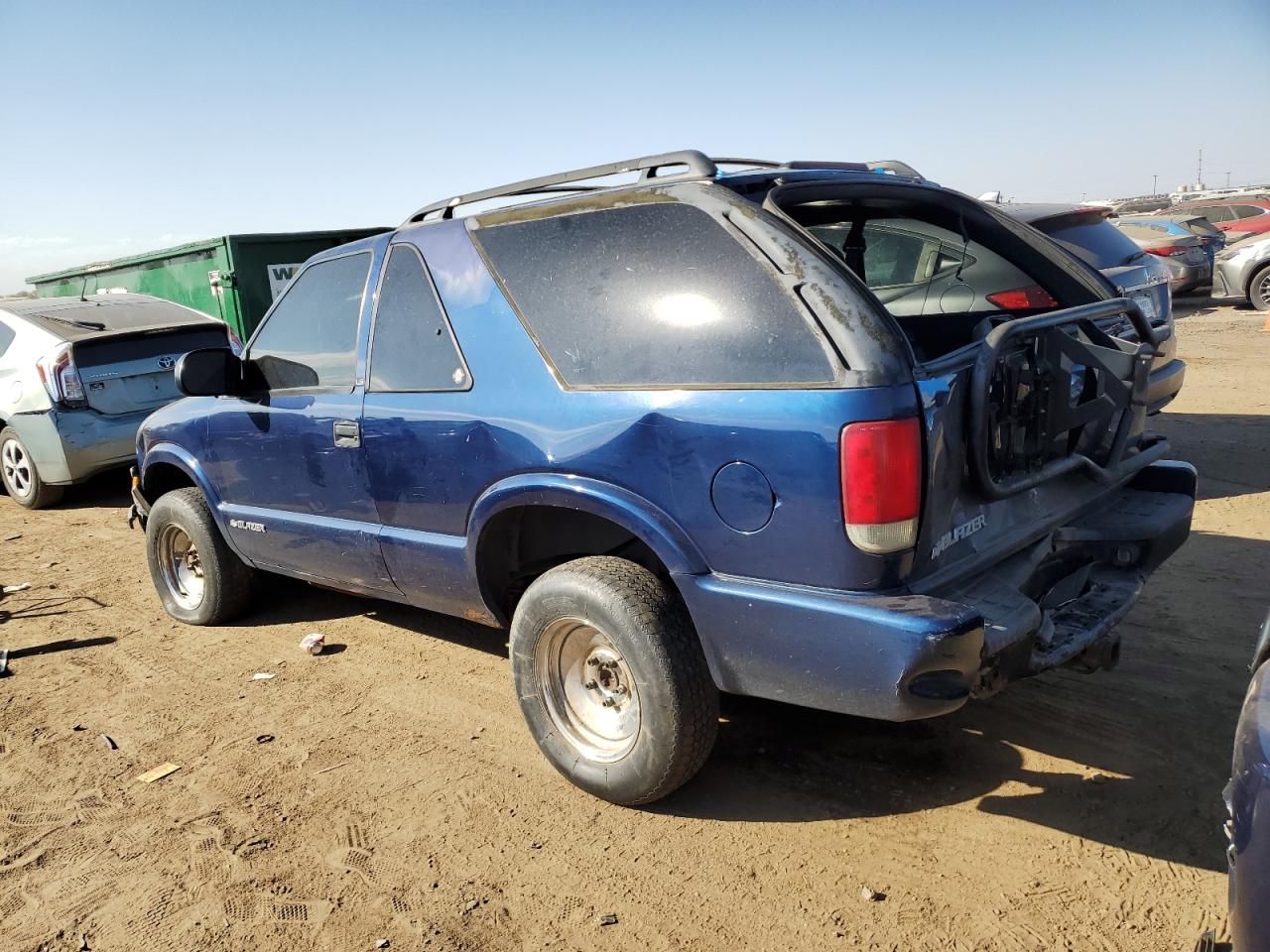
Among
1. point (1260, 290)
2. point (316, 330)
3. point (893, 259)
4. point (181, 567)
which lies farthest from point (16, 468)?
point (1260, 290)

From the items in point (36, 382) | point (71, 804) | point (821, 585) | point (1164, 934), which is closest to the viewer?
point (1164, 934)

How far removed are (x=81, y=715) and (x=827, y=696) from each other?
3.30 m

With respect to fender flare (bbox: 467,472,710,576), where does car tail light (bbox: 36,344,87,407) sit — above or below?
above

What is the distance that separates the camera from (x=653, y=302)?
2.89 meters

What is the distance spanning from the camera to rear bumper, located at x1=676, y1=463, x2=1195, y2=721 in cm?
244

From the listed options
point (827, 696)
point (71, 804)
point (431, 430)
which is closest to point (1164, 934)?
point (827, 696)

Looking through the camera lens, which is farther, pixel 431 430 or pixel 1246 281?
pixel 1246 281

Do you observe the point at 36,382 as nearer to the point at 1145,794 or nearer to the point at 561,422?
the point at 561,422

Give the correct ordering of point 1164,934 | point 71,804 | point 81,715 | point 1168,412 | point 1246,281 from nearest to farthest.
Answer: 1. point 1164,934
2. point 71,804
3. point 81,715
4. point 1168,412
5. point 1246,281

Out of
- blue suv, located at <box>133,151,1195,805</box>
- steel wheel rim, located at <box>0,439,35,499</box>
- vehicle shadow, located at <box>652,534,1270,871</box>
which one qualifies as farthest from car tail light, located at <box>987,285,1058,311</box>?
steel wheel rim, located at <box>0,439,35,499</box>

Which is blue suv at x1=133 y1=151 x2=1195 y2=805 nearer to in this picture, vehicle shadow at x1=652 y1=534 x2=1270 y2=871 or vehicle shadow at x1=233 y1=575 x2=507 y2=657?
vehicle shadow at x1=652 y1=534 x2=1270 y2=871

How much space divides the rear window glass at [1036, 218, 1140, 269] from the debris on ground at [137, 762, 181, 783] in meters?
6.40

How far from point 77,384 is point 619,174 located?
6.04 meters

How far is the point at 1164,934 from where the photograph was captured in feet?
7.88
